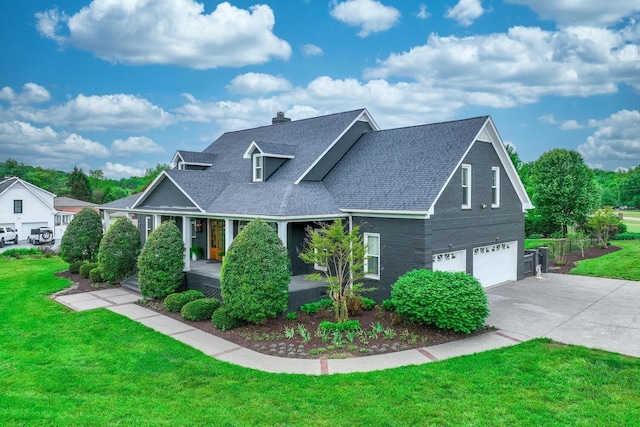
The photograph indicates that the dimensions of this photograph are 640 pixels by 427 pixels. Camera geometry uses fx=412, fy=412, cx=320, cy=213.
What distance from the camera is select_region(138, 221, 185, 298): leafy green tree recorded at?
16.0 metres

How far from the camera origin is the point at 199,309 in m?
13.6

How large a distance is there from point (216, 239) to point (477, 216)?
12.2 metres

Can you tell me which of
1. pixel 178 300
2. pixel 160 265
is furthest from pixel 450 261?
pixel 160 265

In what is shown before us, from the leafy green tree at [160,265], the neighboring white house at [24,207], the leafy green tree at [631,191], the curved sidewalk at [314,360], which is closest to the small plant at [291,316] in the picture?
the curved sidewalk at [314,360]

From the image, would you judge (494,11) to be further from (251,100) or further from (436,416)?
(436,416)

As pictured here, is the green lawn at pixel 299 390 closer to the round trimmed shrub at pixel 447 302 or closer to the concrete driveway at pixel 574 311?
the concrete driveway at pixel 574 311

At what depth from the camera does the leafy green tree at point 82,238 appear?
22938mm

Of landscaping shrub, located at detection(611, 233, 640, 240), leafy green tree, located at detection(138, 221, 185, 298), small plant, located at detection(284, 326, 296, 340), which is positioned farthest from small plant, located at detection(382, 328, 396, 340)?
landscaping shrub, located at detection(611, 233, 640, 240)

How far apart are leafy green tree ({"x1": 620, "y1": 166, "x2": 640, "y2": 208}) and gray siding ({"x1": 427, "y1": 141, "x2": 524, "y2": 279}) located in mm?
86615

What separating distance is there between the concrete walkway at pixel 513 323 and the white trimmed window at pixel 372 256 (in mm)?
4167

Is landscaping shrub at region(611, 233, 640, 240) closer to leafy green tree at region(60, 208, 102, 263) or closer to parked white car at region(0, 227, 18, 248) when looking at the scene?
leafy green tree at region(60, 208, 102, 263)

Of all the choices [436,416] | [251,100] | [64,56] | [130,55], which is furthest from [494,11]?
[64,56]

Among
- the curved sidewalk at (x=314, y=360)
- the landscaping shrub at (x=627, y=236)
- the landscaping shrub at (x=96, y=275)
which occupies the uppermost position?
the landscaping shrub at (x=627, y=236)

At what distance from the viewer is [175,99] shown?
27.2 metres
